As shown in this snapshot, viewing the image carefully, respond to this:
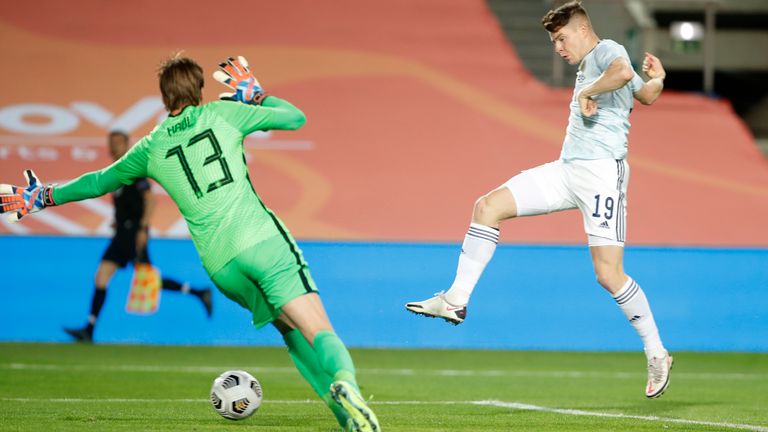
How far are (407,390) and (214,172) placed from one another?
3856mm

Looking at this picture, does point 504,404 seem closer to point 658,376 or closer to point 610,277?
point 658,376

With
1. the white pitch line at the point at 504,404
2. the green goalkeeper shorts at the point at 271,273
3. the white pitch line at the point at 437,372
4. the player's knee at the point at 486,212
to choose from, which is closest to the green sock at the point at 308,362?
the green goalkeeper shorts at the point at 271,273

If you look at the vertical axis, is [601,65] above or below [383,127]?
above

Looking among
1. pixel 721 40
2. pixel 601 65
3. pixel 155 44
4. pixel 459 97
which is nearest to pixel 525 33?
pixel 459 97

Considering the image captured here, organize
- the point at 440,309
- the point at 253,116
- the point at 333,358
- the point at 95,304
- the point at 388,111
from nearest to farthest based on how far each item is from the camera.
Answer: the point at 333,358, the point at 253,116, the point at 440,309, the point at 95,304, the point at 388,111

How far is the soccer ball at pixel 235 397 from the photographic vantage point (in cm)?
660

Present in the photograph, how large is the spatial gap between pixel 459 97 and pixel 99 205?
5.20 m

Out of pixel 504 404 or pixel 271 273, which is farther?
pixel 504 404

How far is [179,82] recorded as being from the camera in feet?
19.3

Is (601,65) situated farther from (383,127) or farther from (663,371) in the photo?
(383,127)

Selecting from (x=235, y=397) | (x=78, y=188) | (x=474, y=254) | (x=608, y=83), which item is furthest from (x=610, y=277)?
(x=78, y=188)

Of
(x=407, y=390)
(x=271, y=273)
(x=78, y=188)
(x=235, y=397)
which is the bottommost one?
(x=407, y=390)

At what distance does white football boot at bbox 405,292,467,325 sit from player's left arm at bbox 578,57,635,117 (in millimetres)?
1326

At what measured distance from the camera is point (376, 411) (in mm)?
7641
